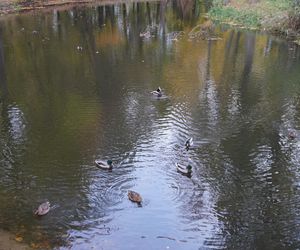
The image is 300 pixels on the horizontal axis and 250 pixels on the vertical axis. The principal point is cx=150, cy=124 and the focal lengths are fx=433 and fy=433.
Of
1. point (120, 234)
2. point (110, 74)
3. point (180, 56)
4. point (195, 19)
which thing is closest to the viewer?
point (120, 234)

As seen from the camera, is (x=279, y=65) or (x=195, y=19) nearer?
(x=279, y=65)

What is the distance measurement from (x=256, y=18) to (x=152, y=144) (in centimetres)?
2597

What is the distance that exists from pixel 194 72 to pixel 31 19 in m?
26.2

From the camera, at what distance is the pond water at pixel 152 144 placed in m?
11.7

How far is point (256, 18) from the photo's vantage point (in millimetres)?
38375

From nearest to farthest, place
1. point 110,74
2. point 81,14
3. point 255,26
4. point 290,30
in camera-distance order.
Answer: point 110,74
point 290,30
point 255,26
point 81,14

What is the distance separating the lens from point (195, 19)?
45.0 metres

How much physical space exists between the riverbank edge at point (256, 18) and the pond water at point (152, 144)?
2.65m

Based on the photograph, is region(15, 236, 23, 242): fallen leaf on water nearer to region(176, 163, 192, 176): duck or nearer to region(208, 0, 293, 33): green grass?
region(176, 163, 192, 176): duck

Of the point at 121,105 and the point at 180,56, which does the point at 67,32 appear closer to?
the point at 180,56

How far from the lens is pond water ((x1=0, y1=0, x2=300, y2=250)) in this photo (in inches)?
462

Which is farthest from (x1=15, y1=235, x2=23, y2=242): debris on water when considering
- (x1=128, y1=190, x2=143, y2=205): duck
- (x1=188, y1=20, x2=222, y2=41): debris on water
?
(x1=188, y1=20, x2=222, y2=41): debris on water

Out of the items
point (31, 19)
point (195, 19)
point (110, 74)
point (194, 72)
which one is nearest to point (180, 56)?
point (194, 72)

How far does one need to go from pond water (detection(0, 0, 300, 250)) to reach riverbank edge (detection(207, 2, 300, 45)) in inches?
104
